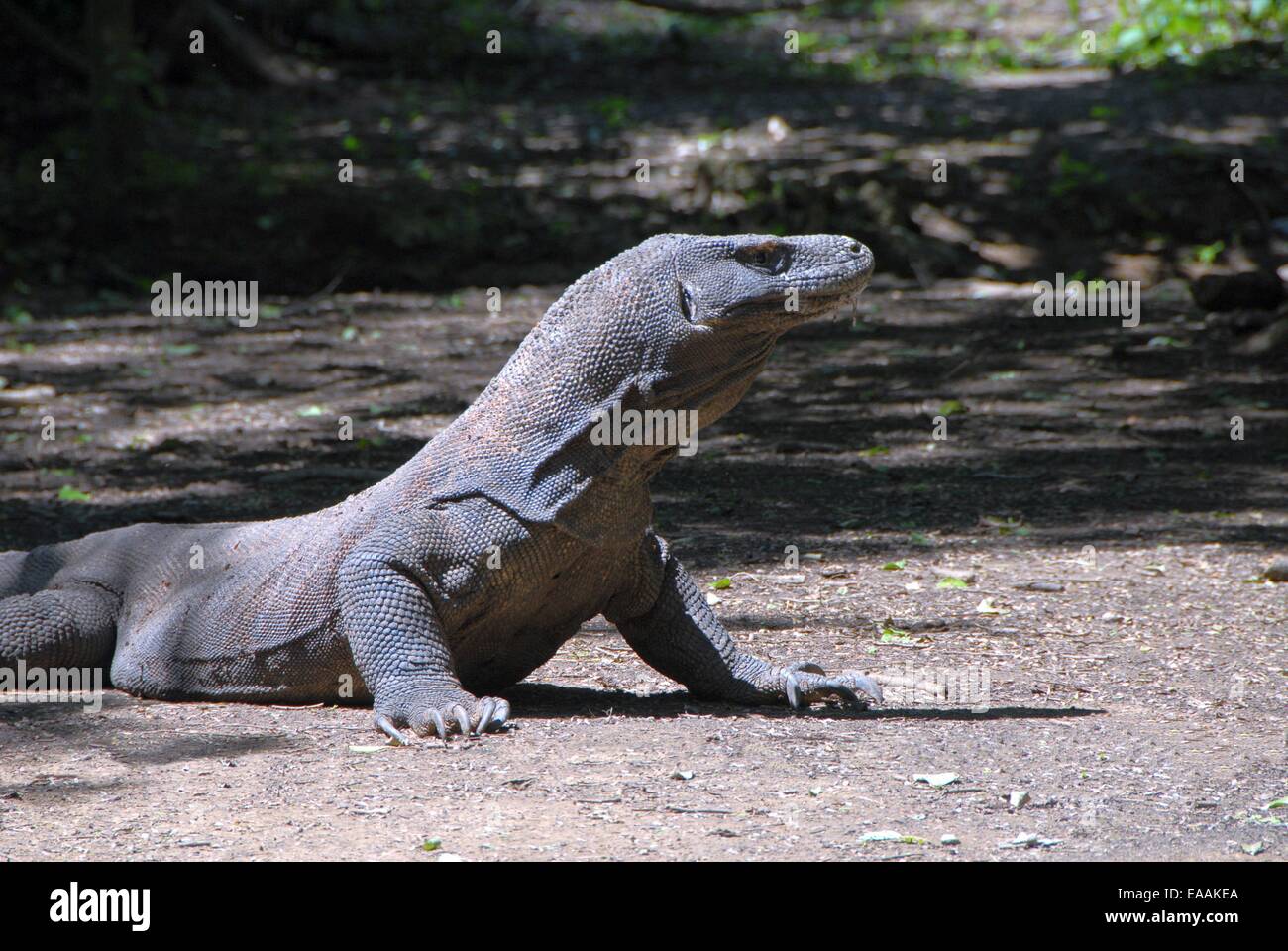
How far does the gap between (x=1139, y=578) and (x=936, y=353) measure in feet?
14.6

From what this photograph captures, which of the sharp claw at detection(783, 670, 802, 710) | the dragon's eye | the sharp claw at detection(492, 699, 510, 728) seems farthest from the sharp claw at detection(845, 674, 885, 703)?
the dragon's eye

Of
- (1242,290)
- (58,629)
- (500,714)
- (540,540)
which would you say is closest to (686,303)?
(540,540)

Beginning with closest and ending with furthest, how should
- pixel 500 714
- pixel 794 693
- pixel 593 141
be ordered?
pixel 500 714 < pixel 794 693 < pixel 593 141

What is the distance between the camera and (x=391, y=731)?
14.1 ft

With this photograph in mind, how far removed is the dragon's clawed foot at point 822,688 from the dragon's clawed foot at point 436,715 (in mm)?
853

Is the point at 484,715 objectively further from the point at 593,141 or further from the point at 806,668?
the point at 593,141

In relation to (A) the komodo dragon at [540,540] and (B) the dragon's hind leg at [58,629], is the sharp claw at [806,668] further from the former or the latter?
(B) the dragon's hind leg at [58,629]

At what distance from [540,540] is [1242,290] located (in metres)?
8.27

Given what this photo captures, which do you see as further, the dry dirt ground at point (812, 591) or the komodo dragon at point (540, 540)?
the komodo dragon at point (540, 540)

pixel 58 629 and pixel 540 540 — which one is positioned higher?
pixel 540 540

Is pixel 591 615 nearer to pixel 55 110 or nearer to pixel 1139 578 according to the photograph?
pixel 1139 578

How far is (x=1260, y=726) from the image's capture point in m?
4.62

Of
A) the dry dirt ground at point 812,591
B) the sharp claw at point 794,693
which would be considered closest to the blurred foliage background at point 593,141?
the dry dirt ground at point 812,591

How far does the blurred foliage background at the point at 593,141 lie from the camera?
12.7m
